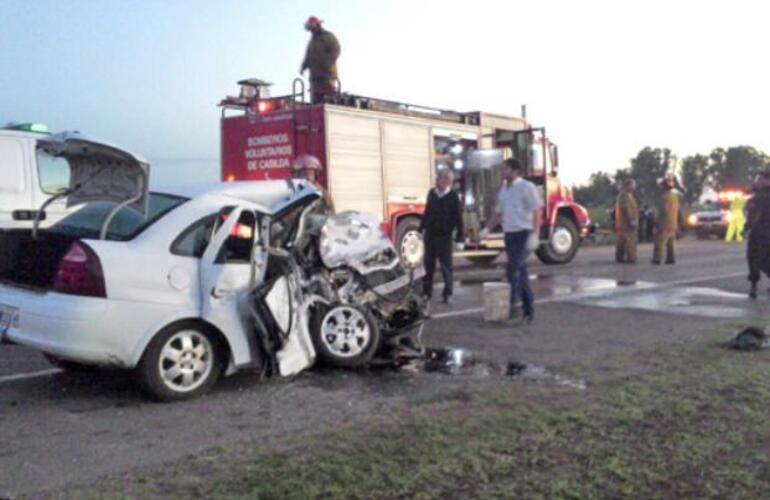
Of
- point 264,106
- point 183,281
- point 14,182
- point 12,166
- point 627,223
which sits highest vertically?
point 264,106

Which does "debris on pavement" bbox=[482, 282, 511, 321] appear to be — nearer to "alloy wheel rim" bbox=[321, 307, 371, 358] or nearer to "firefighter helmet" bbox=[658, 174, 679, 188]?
"alloy wheel rim" bbox=[321, 307, 371, 358]

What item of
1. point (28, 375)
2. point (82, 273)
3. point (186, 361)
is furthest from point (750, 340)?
point (28, 375)

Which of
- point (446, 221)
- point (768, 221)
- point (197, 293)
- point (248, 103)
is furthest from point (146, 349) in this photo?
point (248, 103)

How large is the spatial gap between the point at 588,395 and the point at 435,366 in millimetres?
1522

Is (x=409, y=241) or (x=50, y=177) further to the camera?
(x=409, y=241)

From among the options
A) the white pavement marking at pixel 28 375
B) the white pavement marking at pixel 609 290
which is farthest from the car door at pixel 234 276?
the white pavement marking at pixel 609 290

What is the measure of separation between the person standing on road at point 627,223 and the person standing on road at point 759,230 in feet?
18.6

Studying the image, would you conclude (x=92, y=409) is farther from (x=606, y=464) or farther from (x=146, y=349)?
→ (x=606, y=464)

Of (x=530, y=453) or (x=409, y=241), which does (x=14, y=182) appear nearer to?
(x=530, y=453)

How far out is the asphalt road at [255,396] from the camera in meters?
4.58

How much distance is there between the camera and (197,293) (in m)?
5.80

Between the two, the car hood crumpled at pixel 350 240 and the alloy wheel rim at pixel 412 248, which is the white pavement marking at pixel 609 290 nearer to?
the car hood crumpled at pixel 350 240

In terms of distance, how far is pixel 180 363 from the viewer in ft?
18.8

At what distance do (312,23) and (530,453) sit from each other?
11485 millimetres
